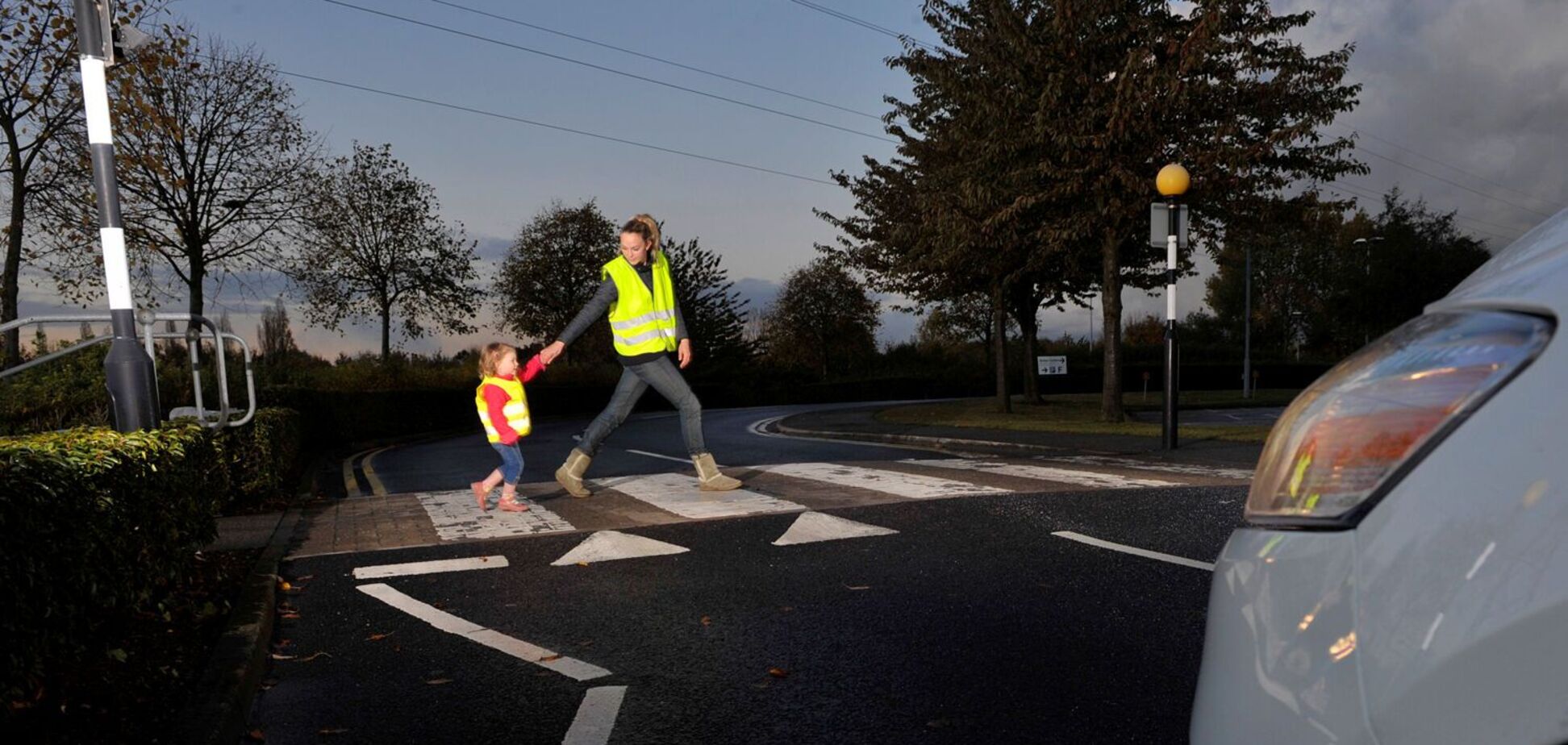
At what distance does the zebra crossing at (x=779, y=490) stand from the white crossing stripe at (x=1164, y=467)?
0.7 inches

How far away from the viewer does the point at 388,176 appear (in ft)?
128

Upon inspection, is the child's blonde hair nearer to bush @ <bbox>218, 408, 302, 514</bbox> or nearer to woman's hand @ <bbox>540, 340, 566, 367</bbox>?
woman's hand @ <bbox>540, 340, 566, 367</bbox>

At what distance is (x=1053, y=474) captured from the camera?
28.2 feet

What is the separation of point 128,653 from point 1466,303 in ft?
14.0

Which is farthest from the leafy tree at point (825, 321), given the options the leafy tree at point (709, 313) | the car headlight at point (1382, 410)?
the car headlight at point (1382, 410)

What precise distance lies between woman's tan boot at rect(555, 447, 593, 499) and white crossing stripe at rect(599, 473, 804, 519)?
1.30 ft

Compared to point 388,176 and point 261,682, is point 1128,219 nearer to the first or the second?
point 261,682

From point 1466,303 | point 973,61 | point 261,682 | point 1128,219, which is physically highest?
point 973,61

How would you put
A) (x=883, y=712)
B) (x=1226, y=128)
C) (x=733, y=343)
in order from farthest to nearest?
(x=733, y=343), (x=1226, y=128), (x=883, y=712)

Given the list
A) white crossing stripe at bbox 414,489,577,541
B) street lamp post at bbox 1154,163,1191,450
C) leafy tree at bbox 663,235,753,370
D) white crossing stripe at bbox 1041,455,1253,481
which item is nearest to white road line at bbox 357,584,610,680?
white crossing stripe at bbox 414,489,577,541

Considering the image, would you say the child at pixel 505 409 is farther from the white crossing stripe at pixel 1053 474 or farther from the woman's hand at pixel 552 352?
the white crossing stripe at pixel 1053 474

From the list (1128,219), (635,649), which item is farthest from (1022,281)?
(635,649)

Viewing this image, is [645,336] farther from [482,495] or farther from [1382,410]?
[1382,410]

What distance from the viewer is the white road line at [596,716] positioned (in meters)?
2.88
